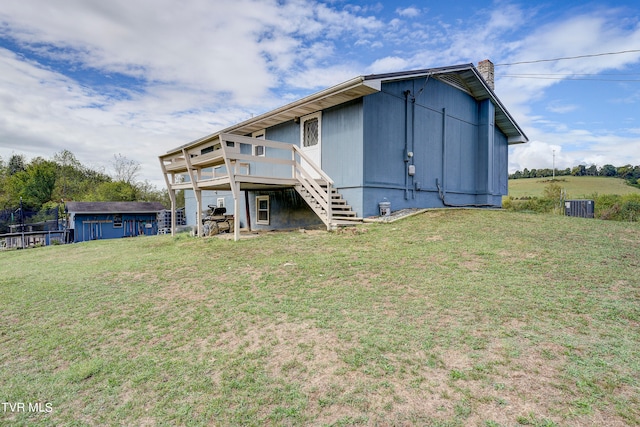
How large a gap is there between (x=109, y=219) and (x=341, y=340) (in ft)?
89.2

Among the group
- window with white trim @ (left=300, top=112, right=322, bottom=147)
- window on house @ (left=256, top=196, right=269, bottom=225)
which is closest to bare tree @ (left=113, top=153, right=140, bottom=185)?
window on house @ (left=256, top=196, right=269, bottom=225)

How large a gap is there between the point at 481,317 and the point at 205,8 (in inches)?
443

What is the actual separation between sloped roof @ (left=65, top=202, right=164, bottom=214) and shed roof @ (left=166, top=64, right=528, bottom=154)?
16.0 metres

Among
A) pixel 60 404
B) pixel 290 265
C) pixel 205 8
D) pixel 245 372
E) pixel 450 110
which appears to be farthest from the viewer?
pixel 450 110

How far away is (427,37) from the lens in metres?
13.0

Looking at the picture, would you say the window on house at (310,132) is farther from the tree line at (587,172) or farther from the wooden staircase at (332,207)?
the tree line at (587,172)

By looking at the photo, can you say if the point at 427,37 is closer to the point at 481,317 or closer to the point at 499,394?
the point at 481,317

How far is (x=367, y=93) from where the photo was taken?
923 centimetres

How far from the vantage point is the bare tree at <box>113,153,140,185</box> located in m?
37.8

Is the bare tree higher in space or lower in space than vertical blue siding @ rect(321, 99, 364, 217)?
higher

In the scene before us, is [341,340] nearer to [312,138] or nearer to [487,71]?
[312,138]

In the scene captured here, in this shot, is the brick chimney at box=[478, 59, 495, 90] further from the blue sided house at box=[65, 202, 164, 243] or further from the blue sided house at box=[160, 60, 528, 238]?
the blue sided house at box=[65, 202, 164, 243]

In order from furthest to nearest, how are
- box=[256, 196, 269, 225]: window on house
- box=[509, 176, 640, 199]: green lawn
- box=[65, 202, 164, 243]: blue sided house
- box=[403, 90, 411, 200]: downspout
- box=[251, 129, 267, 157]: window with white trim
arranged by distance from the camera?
box=[65, 202, 164, 243]: blue sided house, box=[509, 176, 640, 199]: green lawn, box=[251, 129, 267, 157]: window with white trim, box=[256, 196, 269, 225]: window on house, box=[403, 90, 411, 200]: downspout

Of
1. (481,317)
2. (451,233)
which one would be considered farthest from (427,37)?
(481,317)
